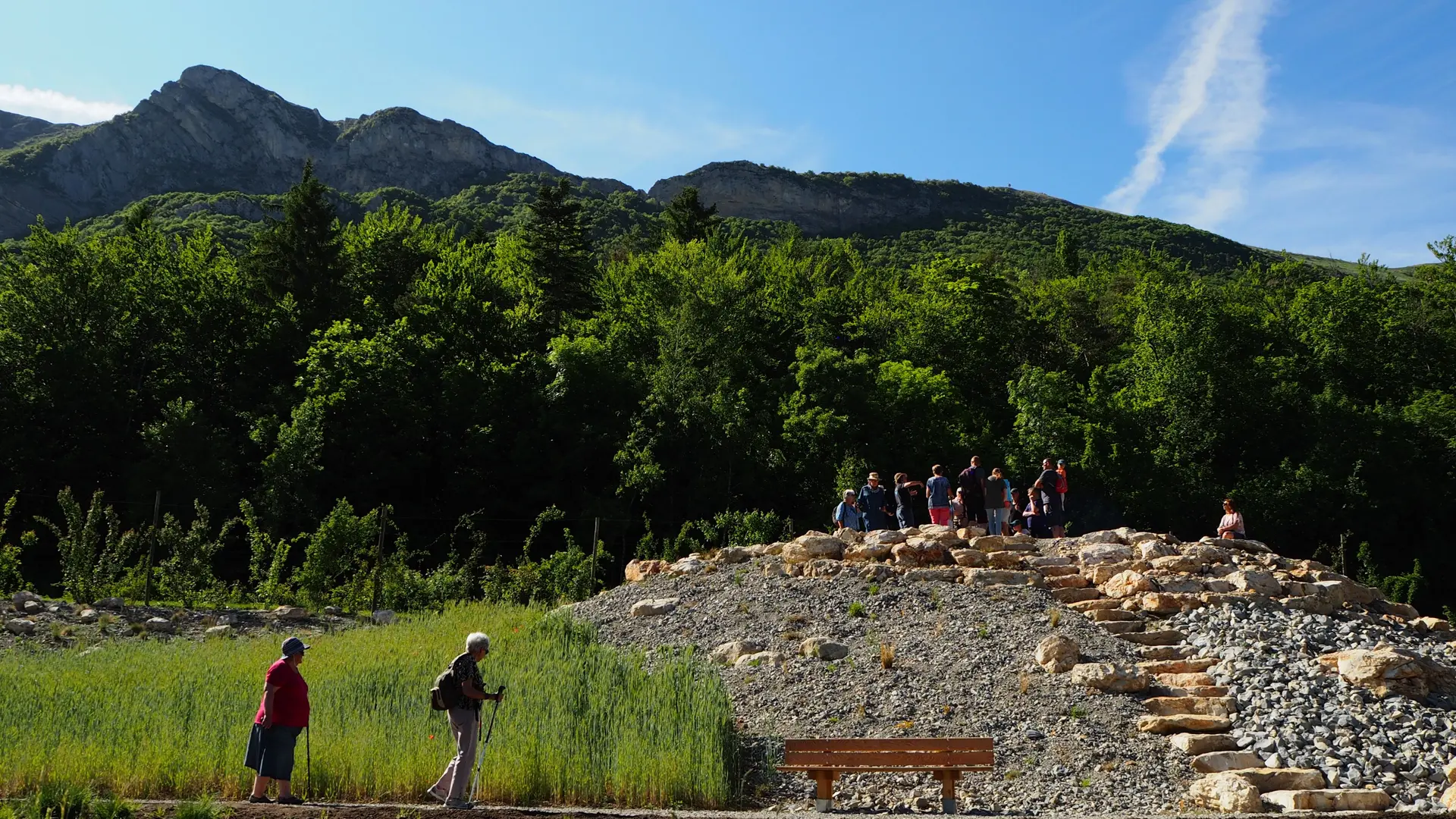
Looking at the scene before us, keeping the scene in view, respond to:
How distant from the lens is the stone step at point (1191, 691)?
1099 centimetres

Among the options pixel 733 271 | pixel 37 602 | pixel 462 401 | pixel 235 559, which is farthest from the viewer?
pixel 733 271

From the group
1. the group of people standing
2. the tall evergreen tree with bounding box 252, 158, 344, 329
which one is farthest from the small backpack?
the tall evergreen tree with bounding box 252, 158, 344, 329

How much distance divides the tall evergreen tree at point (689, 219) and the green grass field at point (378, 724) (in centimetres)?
4068

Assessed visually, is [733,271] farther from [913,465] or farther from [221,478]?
[221,478]

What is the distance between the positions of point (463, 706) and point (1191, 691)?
7.32m

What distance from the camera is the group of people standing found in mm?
18859

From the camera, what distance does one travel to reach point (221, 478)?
30250 millimetres

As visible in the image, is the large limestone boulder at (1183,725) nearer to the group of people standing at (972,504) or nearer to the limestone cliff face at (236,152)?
the group of people standing at (972,504)

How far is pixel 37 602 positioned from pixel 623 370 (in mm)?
21559

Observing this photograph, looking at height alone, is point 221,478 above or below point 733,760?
above

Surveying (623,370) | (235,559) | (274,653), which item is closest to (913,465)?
(623,370)

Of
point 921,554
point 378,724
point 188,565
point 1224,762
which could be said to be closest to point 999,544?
point 921,554

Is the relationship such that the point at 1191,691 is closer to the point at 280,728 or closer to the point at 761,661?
the point at 761,661

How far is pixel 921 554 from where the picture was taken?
16141 millimetres
